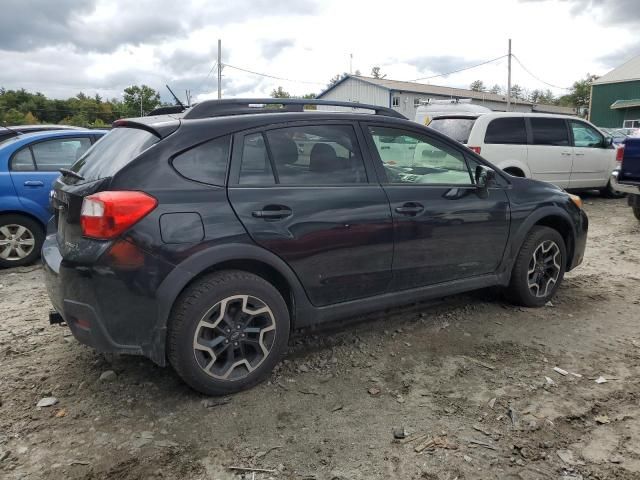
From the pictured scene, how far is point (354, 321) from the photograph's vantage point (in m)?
4.19

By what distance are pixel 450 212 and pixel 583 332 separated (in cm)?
148

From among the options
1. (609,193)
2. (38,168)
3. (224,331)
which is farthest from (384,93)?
(224,331)

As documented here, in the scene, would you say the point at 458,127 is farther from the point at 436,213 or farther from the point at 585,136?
the point at 436,213

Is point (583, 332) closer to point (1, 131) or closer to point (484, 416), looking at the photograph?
point (484, 416)

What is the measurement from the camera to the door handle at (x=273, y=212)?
9.93ft

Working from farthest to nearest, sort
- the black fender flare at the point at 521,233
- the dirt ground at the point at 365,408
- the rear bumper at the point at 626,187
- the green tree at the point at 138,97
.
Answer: the green tree at the point at 138,97
the rear bumper at the point at 626,187
the black fender flare at the point at 521,233
the dirt ground at the point at 365,408

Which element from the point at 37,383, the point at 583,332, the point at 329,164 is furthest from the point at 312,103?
the point at 583,332

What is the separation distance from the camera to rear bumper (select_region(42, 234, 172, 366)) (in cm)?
270

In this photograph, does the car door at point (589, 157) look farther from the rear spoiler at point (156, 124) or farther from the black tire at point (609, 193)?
the rear spoiler at point (156, 124)

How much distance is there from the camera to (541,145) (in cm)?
966

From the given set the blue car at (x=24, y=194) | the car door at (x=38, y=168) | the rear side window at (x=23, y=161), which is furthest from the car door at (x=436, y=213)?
the rear side window at (x=23, y=161)

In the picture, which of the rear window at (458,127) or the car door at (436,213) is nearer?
the car door at (436,213)

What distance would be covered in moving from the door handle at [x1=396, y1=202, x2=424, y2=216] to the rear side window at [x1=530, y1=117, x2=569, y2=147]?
6.94m

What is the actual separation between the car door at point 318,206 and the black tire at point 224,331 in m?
0.26
